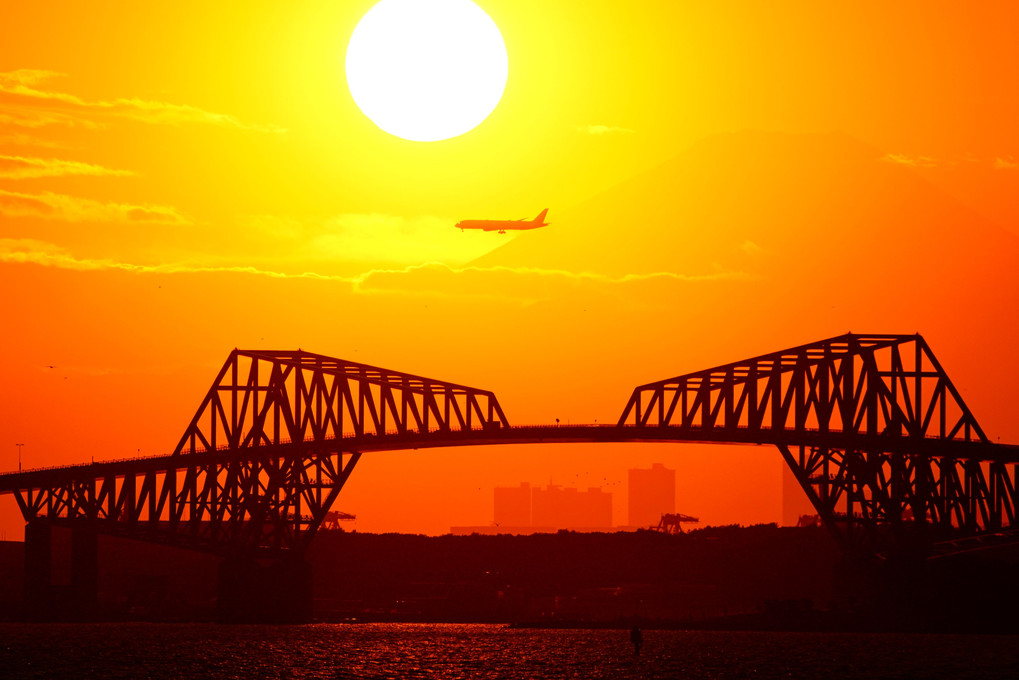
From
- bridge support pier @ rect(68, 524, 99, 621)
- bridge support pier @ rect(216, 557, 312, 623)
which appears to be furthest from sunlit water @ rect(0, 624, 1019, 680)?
bridge support pier @ rect(68, 524, 99, 621)

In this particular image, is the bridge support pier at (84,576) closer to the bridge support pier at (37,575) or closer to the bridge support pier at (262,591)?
the bridge support pier at (37,575)

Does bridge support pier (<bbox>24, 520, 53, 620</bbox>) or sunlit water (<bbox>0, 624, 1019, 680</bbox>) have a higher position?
bridge support pier (<bbox>24, 520, 53, 620</bbox>)

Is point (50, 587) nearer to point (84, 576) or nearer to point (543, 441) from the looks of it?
point (84, 576)

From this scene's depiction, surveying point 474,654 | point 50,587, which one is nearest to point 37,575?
point 50,587

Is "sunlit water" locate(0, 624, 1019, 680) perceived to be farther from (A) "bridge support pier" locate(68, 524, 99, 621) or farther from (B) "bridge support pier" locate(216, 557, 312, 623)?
(A) "bridge support pier" locate(68, 524, 99, 621)

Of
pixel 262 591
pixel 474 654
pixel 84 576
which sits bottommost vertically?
pixel 474 654

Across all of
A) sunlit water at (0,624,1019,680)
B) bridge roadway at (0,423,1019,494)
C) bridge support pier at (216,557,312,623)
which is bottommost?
sunlit water at (0,624,1019,680)
